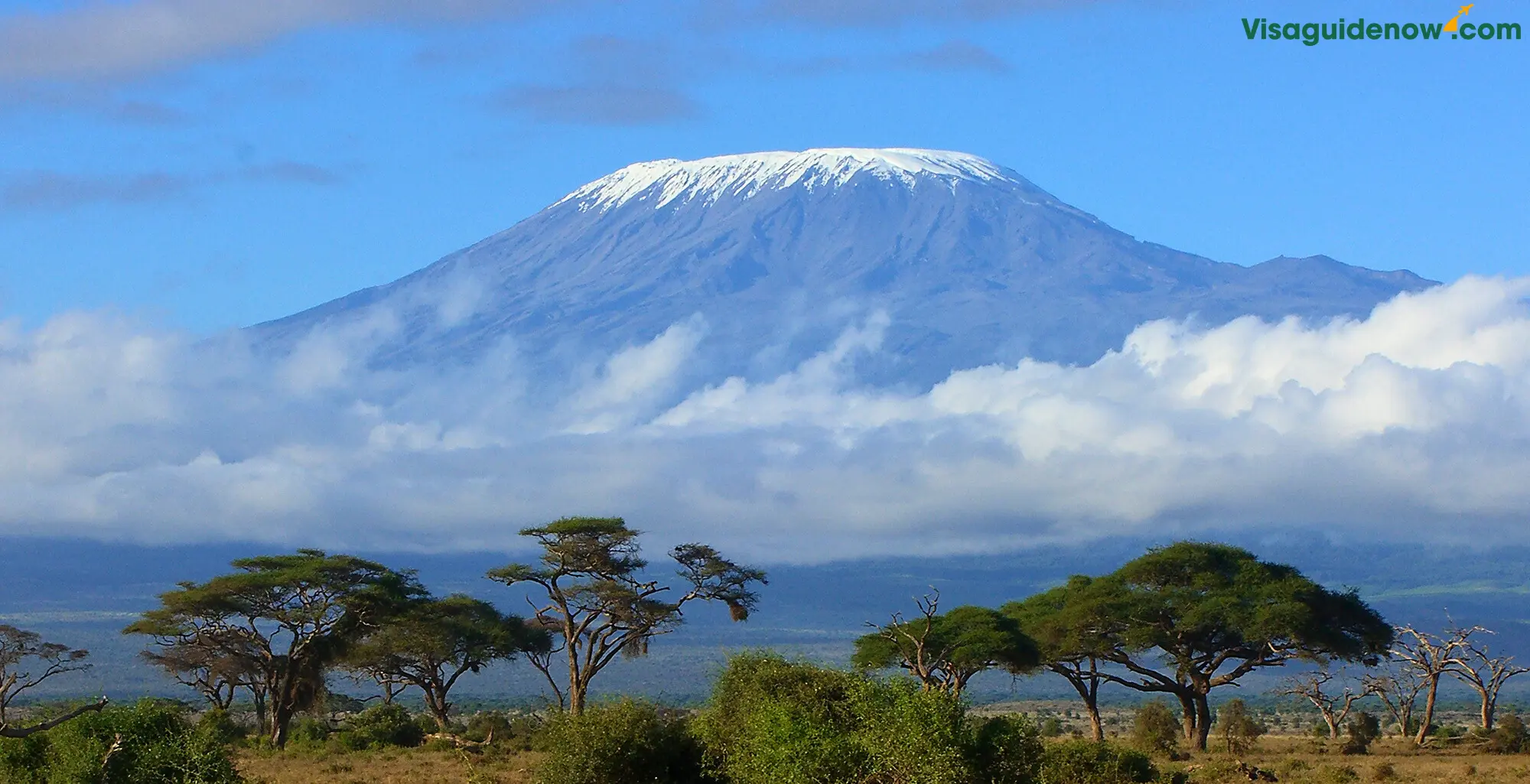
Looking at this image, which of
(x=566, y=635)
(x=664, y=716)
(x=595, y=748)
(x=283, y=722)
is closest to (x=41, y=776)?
(x=595, y=748)

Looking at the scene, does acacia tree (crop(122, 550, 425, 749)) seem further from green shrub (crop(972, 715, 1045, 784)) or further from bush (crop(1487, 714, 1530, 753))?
bush (crop(1487, 714, 1530, 753))

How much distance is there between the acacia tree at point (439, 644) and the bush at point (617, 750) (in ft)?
92.2

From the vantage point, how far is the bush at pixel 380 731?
6053 centimetres

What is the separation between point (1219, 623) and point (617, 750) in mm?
30001

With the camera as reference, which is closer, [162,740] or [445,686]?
[162,740]

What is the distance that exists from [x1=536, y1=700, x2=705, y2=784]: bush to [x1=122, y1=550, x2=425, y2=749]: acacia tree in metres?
→ 25.0

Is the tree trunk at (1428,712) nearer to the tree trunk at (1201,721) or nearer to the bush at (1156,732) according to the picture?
the tree trunk at (1201,721)

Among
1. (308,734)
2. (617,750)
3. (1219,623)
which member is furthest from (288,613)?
(1219,623)

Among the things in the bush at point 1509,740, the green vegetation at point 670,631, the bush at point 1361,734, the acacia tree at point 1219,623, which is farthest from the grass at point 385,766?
the bush at point 1509,740

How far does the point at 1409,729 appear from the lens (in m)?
75.5

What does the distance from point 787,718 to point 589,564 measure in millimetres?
31427

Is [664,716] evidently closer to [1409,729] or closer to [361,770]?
[361,770]

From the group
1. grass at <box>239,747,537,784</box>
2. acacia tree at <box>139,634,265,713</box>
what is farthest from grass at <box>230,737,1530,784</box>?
acacia tree at <box>139,634,265,713</box>

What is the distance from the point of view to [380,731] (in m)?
61.5
